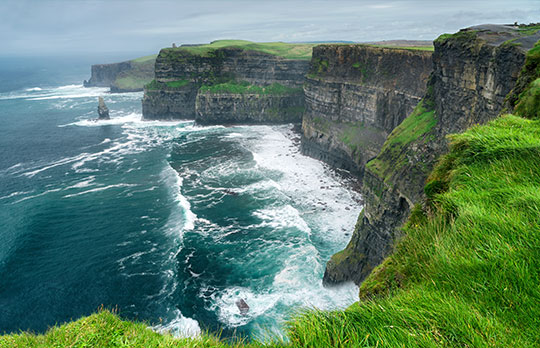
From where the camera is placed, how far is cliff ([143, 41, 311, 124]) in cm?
9112

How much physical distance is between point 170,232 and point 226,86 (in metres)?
62.2

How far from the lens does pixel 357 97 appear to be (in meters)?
57.2

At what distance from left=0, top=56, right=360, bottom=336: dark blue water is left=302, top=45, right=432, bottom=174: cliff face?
4453mm

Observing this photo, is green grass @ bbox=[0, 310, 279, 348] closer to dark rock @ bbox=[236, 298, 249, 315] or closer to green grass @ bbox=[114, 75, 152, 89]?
dark rock @ bbox=[236, 298, 249, 315]

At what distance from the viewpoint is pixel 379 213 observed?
26.0 metres

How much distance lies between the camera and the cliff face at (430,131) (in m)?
22.9

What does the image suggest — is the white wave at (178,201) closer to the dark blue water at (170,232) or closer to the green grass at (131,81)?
the dark blue water at (170,232)

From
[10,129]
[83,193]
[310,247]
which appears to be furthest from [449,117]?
[10,129]

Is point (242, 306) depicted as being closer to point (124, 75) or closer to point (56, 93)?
point (124, 75)

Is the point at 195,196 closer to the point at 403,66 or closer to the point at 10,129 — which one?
the point at 403,66

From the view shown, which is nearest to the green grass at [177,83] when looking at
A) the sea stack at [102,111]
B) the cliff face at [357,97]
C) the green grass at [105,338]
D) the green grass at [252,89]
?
the green grass at [252,89]

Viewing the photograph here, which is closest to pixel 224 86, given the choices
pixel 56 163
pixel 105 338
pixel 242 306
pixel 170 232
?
pixel 56 163

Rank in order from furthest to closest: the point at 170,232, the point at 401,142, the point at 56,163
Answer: the point at 56,163 → the point at 170,232 → the point at 401,142

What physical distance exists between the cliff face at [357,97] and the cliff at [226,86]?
75.8 feet
